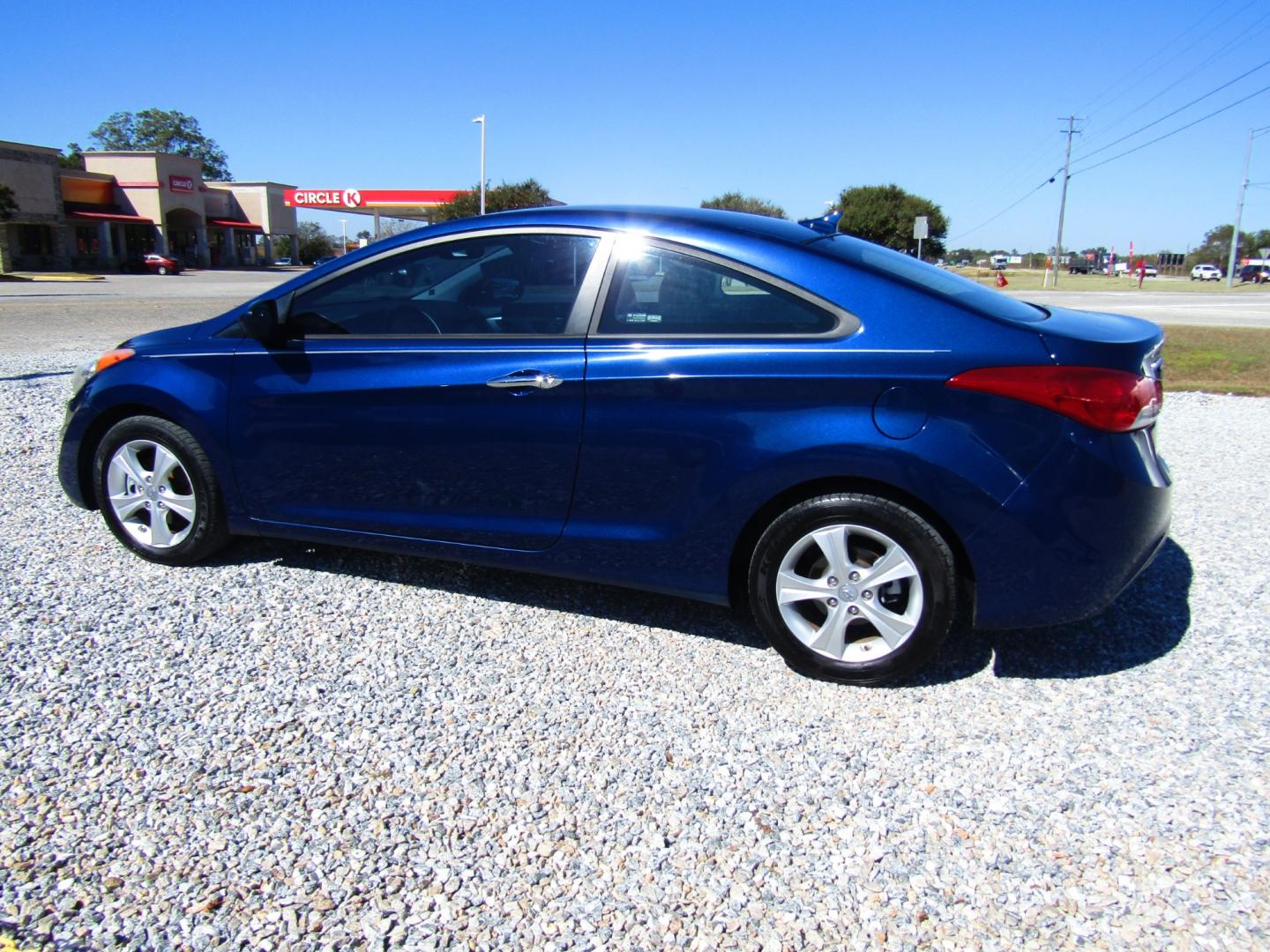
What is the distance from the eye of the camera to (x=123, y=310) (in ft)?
70.1

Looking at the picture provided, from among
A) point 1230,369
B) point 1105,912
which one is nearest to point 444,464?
point 1105,912

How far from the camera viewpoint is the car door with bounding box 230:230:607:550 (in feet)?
12.0

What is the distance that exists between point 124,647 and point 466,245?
2.05 meters

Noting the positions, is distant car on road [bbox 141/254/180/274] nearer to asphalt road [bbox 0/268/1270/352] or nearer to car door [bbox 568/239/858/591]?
asphalt road [bbox 0/268/1270/352]

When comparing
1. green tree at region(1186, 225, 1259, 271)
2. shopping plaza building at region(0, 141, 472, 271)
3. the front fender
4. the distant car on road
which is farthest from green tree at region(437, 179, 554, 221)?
green tree at region(1186, 225, 1259, 271)

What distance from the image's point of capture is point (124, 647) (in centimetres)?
360

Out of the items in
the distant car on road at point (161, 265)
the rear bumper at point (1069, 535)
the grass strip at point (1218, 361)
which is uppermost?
the distant car on road at point (161, 265)

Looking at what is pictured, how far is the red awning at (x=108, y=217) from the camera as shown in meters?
54.0

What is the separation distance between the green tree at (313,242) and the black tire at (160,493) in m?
81.1

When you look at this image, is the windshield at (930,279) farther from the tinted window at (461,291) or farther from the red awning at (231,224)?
the red awning at (231,224)

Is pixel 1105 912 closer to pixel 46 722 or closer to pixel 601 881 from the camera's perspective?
pixel 601 881

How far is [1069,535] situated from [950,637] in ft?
3.11

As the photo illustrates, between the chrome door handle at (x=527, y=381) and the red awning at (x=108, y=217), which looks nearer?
the chrome door handle at (x=527, y=381)

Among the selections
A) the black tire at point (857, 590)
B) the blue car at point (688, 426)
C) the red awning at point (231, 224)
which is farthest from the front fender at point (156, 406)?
the red awning at point (231, 224)
